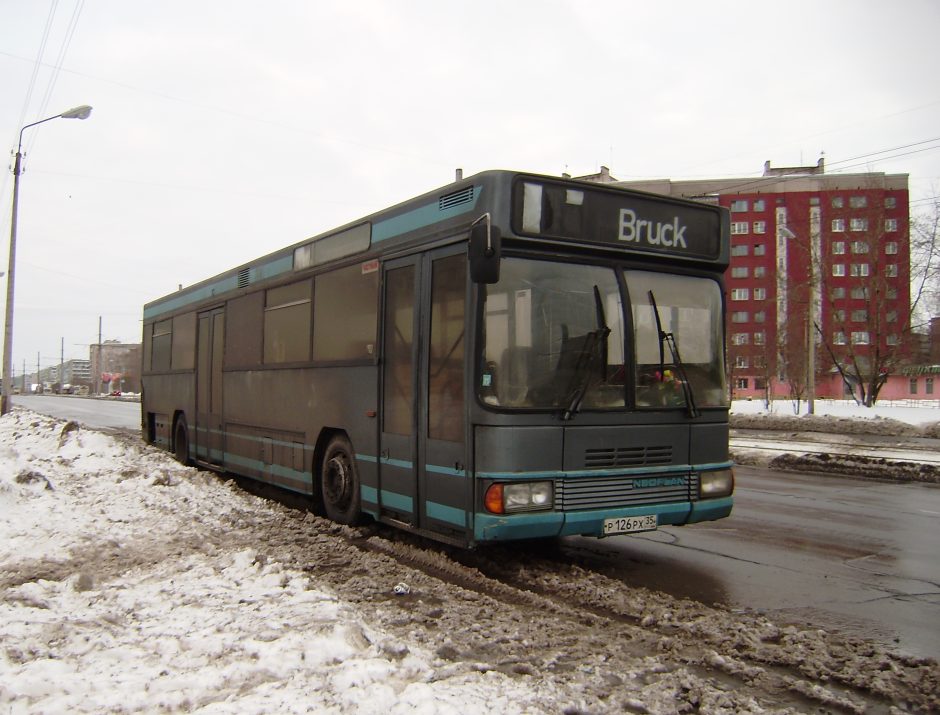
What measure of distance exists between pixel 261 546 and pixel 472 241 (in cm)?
346

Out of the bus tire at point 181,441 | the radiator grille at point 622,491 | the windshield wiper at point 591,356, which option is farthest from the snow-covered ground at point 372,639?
the bus tire at point 181,441

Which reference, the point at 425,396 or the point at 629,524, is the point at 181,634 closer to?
the point at 425,396

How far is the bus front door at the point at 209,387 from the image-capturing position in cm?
1179

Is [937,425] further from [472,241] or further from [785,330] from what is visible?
[472,241]

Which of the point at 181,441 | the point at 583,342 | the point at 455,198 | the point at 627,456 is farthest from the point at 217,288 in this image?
the point at 627,456

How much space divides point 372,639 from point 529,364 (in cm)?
230

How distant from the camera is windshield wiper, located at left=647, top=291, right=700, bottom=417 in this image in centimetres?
635

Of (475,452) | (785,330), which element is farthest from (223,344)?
(785,330)

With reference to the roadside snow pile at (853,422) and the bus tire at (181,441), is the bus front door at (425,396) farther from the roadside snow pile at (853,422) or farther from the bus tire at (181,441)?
the roadside snow pile at (853,422)

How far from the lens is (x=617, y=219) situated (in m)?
6.36

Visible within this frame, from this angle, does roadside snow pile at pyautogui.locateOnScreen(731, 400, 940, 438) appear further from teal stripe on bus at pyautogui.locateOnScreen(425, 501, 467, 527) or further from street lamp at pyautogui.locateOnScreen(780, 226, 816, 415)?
teal stripe on bus at pyautogui.locateOnScreen(425, 501, 467, 527)

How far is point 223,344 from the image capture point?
11695 mm

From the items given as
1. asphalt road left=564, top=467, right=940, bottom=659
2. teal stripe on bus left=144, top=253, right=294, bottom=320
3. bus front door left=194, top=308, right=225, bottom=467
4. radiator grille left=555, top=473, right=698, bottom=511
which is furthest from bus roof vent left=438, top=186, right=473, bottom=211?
bus front door left=194, top=308, right=225, bottom=467

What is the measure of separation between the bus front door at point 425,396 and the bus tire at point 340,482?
26.2 inches
